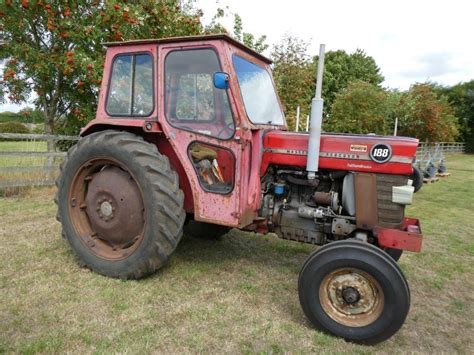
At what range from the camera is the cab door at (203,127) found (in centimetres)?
326

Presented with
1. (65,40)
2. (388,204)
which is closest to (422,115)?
(65,40)

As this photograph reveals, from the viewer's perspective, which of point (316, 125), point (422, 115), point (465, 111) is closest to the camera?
point (316, 125)

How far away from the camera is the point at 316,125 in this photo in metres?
2.94

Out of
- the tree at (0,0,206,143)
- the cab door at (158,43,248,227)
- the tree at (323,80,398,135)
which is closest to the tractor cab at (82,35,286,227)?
the cab door at (158,43,248,227)

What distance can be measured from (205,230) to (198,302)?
1.47 metres

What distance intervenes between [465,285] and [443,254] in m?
0.96

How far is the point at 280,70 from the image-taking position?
1214cm

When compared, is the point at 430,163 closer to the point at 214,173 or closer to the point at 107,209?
the point at 214,173

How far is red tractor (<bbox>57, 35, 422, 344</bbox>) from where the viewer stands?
304 centimetres

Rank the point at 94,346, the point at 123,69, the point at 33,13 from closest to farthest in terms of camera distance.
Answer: the point at 94,346 < the point at 123,69 < the point at 33,13

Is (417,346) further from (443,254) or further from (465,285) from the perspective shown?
(443,254)

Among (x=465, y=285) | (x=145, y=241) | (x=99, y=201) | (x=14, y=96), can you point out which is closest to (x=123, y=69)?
(x=99, y=201)

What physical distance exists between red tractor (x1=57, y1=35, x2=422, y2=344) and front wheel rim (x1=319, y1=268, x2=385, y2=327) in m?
0.01

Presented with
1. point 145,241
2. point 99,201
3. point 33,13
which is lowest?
point 145,241
